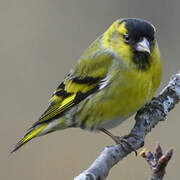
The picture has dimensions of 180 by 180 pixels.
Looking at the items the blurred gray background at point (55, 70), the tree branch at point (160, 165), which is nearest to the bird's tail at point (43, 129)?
the tree branch at point (160, 165)

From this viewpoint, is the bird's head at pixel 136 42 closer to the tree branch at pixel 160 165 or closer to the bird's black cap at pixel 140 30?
the bird's black cap at pixel 140 30

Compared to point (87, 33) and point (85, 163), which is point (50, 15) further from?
point (85, 163)

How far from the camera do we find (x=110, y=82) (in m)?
4.03

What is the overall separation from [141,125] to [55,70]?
3.41m

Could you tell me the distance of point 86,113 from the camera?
4.14m

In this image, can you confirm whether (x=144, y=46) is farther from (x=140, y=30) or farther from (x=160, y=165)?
(x=160, y=165)

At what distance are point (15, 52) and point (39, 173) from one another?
2.09m

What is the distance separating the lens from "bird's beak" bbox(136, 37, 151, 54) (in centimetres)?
382

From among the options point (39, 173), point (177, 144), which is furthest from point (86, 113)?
point (177, 144)

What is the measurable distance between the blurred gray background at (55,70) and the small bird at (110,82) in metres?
1.73

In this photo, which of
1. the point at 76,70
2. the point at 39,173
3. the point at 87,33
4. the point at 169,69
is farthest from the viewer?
the point at 87,33

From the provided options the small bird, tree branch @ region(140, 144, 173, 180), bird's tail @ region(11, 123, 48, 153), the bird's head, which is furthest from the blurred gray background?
tree branch @ region(140, 144, 173, 180)

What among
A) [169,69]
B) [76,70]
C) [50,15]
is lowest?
[169,69]

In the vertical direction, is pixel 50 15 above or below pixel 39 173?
above
